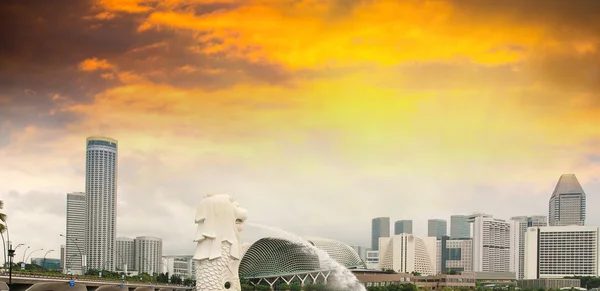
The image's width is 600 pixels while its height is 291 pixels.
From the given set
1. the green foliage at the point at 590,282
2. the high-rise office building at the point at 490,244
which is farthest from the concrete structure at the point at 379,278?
the high-rise office building at the point at 490,244

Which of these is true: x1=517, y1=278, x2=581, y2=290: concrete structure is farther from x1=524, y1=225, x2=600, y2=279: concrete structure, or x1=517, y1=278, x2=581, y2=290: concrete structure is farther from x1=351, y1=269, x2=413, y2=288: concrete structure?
x1=524, y1=225, x2=600, y2=279: concrete structure

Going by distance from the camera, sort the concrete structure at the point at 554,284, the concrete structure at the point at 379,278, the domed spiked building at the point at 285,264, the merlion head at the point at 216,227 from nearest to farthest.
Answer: the merlion head at the point at 216,227
the domed spiked building at the point at 285,264
the concrete structure at the point at 379,278
the concrete structure at the point at 554,284

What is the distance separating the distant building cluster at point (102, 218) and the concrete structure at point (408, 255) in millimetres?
40138

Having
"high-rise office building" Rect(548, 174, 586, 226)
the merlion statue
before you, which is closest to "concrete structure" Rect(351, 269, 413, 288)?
"high-rise office building" Rect(548, 174, 586, 226)

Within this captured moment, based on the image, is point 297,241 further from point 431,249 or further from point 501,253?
point 501,253

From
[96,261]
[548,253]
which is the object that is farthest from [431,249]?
[96,261]

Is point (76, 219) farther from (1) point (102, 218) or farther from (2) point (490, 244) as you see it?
(2) point (490, 244)

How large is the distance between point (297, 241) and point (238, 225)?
5753 cm

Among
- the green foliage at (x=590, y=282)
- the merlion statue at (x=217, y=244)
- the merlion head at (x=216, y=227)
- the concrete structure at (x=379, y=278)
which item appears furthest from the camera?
the concrete structure at (x=379, y=278)

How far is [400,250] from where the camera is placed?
415 feet

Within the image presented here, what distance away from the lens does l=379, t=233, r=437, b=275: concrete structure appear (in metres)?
124

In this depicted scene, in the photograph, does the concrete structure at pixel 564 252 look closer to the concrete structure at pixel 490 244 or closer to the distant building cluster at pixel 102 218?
the concrete structure at pixel 490 244

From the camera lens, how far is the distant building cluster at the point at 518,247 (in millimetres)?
109188

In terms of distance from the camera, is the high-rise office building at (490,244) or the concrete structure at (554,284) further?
the high-rise office building at (490,244)
